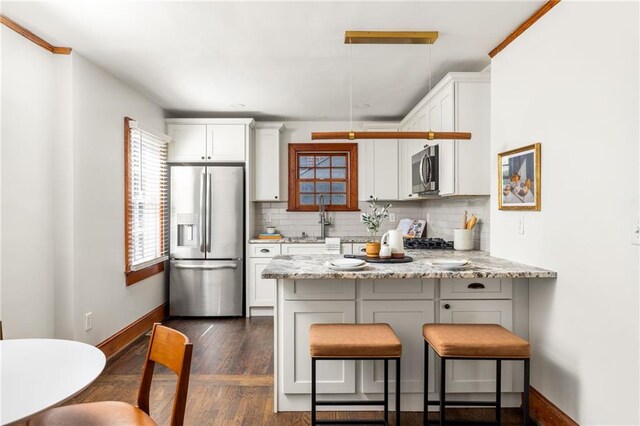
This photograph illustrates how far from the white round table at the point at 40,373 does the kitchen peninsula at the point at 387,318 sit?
3.77 ft

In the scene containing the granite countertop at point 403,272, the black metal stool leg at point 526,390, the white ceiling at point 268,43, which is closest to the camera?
the black metal stool leg at point 526,390

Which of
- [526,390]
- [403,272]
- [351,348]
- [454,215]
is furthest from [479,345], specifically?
[454,215]

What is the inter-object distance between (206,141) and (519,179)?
3520mm

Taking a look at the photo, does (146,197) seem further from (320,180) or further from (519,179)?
(519,179)

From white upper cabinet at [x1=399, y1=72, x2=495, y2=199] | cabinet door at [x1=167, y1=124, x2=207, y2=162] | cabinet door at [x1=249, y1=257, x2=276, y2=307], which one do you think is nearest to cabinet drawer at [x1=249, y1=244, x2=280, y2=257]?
cabinet door at [x1=249, y1=257, x2=276, y2=307]

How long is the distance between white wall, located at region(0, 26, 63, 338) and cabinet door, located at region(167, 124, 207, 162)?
1.84m

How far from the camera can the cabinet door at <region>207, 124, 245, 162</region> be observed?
4.70 meters

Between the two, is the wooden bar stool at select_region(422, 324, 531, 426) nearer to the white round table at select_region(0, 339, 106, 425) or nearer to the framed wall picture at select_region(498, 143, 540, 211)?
the framed wall picture at select_region(498, 143, 540, 211)

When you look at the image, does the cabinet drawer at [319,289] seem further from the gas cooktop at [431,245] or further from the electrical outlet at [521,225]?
the gas cooktop at [431,245]

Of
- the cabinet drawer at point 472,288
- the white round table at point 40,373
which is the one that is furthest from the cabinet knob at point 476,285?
the white round table at point 40,373

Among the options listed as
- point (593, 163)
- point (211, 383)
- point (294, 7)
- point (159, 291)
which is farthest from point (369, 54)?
point (159, 291)

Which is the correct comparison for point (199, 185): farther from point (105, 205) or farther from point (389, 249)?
point (389, 249)

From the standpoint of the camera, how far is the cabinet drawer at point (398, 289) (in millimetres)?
2381

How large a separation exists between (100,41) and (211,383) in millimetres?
2574
